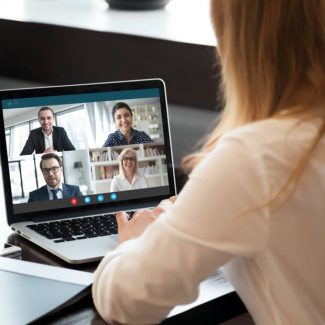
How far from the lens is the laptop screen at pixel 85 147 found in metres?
1.51

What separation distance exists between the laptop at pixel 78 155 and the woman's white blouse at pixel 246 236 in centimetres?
52

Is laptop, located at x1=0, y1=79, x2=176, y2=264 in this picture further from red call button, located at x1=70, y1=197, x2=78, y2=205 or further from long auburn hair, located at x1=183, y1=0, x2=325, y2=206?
long auburn hair, located at x1=183, y1=0, x2=325, y2=206

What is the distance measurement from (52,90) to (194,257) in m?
0.70

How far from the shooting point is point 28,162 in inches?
59.5

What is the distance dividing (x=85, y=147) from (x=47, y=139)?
0.23 feet

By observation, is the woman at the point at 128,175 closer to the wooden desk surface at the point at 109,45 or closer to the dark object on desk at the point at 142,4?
the wooden desk surface at the point at 109,45

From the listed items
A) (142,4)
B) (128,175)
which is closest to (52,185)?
(128,175)

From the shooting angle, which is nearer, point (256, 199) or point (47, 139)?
point (256, 199)

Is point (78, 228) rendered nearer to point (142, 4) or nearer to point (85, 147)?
point (85, 147)

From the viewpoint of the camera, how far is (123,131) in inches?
60.7

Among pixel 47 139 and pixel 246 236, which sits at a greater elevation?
pixel 47 139

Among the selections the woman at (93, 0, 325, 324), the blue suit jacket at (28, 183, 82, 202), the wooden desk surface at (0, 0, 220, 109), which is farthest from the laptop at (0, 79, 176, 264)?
the woman at (93, 0, 325, 324)

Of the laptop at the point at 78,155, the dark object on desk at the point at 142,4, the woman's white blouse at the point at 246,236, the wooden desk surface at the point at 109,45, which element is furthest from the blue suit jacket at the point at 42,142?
the dark object on desk at the point at 142,4

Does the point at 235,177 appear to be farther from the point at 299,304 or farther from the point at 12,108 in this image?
the point at 12,108
